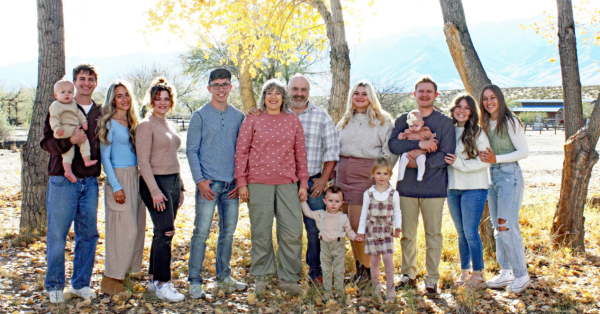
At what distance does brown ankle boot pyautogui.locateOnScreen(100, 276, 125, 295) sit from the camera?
398cm

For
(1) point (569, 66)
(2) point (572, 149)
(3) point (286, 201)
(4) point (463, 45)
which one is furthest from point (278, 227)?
(1) point (569, 66)

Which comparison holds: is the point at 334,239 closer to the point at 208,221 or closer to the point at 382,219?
the point at 382,219

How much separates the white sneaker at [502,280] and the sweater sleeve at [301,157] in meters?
2.09

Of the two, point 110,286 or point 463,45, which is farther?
point 463,45

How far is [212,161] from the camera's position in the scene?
157 inches

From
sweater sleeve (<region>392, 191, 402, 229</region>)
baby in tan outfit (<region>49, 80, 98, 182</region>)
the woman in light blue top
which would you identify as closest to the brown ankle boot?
the woman in light blue top

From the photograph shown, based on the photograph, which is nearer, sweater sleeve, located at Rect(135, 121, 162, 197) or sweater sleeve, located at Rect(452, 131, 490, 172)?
sweater sleeve, located at Rect(135, 121, 162, 197)

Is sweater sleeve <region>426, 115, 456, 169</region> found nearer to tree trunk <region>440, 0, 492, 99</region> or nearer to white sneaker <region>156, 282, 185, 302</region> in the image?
tree trunk <region>440, 0, 492, 99</region>

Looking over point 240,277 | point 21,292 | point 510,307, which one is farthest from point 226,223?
point 510,307

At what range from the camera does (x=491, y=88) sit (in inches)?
165

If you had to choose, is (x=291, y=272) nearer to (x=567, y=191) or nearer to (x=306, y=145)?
(x=306, y=145)

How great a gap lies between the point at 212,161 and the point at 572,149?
14.0 feet

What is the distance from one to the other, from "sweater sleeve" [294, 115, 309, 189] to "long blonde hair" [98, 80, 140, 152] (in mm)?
1457

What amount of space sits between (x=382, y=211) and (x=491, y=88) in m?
1.62
